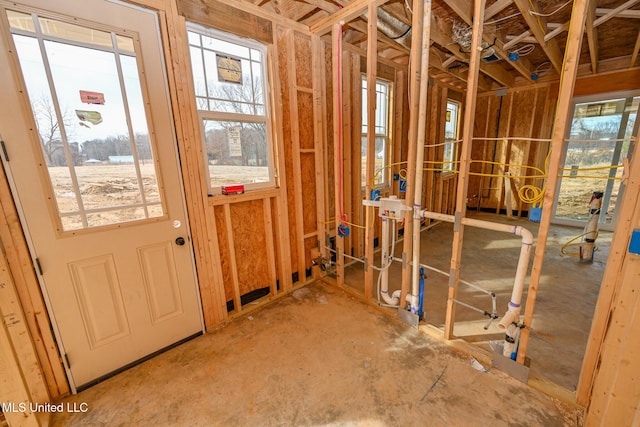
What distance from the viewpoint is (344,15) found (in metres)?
2.29

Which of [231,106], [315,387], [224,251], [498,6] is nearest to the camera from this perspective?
[315,387]

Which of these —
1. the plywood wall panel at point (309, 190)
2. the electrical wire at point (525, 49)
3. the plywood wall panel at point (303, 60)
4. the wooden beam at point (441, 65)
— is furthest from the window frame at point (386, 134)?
the electrical wire at point (525, 49)

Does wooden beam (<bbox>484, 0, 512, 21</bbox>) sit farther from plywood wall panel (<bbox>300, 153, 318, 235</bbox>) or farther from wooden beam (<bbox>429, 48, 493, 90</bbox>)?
plywood wall panel (<bbox>300, 153, 318, 235</bbox>)

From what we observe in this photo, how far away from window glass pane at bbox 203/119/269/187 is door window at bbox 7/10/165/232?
0.49 m

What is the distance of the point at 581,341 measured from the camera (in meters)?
2.09

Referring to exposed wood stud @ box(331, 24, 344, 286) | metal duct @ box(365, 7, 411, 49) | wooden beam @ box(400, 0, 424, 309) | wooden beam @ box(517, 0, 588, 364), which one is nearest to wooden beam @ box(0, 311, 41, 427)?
exposed wood stud @ box(331, 24, 344, 286)

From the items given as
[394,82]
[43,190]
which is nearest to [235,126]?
[43,190]

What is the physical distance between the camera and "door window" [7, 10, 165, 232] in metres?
1.45

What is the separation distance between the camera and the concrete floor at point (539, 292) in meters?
1.98

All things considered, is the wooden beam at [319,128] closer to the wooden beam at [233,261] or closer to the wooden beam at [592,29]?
the wooden beam at [233,261]

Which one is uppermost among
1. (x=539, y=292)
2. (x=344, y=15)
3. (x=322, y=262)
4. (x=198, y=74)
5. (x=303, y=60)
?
(x=344, y=15)

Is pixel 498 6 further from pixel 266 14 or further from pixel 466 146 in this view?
pixel 266 14

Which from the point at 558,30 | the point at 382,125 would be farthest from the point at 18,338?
the point at 558,30

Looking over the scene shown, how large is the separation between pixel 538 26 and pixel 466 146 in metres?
2.62
